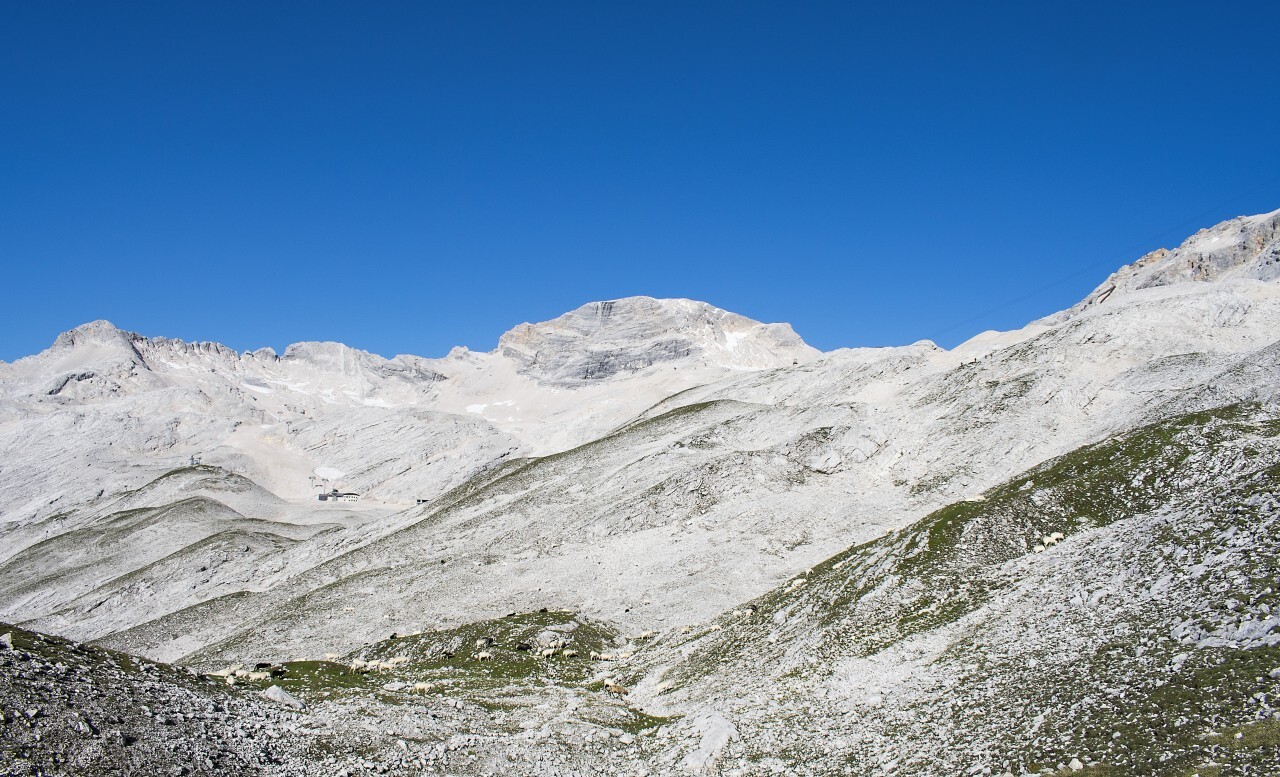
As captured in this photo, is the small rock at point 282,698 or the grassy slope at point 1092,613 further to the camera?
the small rock at point 282,698

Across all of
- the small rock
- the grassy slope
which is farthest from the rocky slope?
the small rock

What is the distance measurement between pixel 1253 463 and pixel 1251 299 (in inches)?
2409

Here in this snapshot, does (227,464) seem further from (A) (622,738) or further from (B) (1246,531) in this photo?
(B) (1246,531)

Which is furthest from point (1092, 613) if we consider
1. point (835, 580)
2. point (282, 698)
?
point (282, 698)

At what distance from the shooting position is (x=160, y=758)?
22.6 metres

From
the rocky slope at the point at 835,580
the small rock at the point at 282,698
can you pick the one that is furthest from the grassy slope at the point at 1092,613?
the small rock at the point at 282,698

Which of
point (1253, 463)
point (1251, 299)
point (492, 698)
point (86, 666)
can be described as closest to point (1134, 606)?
point (1253, 463)

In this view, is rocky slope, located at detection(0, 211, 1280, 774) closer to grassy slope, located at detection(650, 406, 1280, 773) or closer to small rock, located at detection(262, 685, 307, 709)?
grassy slope, located at detection(650, 406, 1280, 773)

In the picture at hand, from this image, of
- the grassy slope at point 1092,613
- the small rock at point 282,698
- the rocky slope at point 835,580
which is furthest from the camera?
the small rock at point 282,698

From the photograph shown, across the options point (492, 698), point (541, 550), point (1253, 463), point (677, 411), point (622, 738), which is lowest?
point (622, 738)

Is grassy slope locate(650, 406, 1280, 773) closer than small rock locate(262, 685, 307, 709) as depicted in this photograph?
Yes

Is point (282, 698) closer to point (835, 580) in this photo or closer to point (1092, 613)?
point (835, 580)

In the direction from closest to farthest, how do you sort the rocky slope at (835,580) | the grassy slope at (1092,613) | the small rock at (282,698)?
the grassy slope at (1092,613) → the rocky slope at (835,580) → the small rock at (282,698)

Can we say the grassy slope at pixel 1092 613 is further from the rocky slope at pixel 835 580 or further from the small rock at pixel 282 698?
the small rock at pixel 282 698
